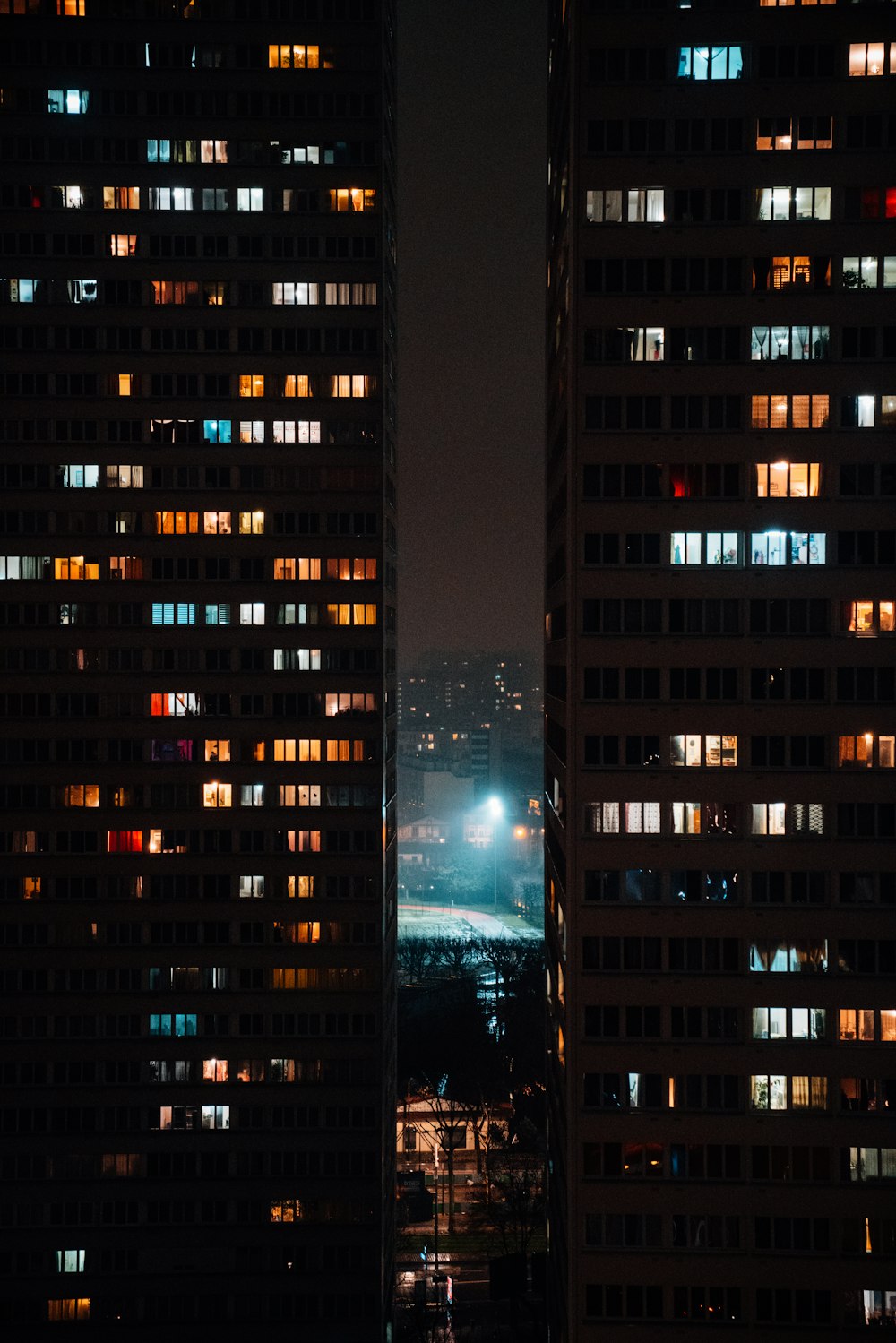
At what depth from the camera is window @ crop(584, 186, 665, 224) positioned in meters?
50.0

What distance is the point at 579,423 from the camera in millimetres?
50188

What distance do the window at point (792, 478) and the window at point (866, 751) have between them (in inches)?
468

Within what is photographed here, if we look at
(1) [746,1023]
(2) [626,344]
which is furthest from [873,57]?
(1) [746,1023]

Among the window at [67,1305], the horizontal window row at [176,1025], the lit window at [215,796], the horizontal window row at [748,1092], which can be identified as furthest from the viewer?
the lit window at [215,796]

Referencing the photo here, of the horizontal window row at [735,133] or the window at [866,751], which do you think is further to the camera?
the window at [866,751]

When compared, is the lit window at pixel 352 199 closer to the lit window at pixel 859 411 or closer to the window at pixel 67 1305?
the lit window at pixel 859 411

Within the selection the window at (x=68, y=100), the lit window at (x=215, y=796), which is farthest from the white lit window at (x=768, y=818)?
the window at (x=68, y=100)

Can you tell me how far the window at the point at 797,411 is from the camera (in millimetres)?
50188

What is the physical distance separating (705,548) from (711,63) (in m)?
23.1

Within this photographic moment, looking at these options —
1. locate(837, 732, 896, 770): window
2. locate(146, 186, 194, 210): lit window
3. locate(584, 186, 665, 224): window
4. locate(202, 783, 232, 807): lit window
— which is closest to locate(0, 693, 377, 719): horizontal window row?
locate(202, 783, 232, 807): lit window

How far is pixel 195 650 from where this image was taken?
68.9 metres

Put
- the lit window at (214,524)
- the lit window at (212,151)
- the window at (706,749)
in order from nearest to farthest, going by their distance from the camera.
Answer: the window at (706,749)
the lit window at (212,151)
the lit window at (214,524)

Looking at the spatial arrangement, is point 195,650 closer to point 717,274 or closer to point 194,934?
point 194,934

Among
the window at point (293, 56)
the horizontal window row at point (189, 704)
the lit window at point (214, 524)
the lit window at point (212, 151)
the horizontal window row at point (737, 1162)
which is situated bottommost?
the horizontal window row at point (737, 1162)
